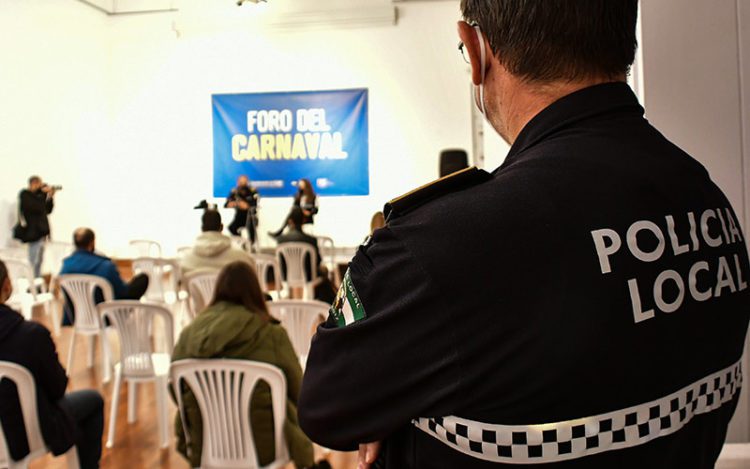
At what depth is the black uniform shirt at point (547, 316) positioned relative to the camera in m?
0.58

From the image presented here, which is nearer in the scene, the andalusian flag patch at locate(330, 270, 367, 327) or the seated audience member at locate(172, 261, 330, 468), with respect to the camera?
the andalusian flag patch at locate(330, 270, 367, 327)

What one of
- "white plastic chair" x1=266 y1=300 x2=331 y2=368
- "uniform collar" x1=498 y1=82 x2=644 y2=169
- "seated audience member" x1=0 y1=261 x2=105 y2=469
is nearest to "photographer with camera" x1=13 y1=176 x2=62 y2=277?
"white plastic chair" x1=266 y1=300 x2=331 y2=368

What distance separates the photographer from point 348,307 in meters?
0.67

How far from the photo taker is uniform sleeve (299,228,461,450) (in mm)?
600

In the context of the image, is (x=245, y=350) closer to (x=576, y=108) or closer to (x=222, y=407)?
(x=222, y=407)

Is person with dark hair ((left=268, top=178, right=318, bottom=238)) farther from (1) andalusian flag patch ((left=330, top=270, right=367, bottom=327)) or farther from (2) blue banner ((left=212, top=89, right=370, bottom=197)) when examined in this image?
(1) andalusian flag patch ((left=330, top=270, right=367, bottom=327))

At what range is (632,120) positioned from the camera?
0.69 m

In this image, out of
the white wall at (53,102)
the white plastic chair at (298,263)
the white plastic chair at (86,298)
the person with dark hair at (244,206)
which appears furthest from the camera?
the person with dark hair at (244,206)

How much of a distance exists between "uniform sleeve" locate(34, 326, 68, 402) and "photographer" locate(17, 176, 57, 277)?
21.4 feet

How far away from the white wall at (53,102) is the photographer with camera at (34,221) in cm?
19

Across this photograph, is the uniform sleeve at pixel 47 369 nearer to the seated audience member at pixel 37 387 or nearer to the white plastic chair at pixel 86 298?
the seated audience member at pixel 37 387

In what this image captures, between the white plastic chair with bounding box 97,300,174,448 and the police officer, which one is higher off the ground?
the police officer

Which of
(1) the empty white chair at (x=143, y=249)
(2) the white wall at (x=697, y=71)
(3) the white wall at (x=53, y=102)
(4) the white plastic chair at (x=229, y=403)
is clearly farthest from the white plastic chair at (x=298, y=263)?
(2) the white wall at (x=697, y=71)

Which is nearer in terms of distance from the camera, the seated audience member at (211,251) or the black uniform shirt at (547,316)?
the black uniform shirt at (547,316)
